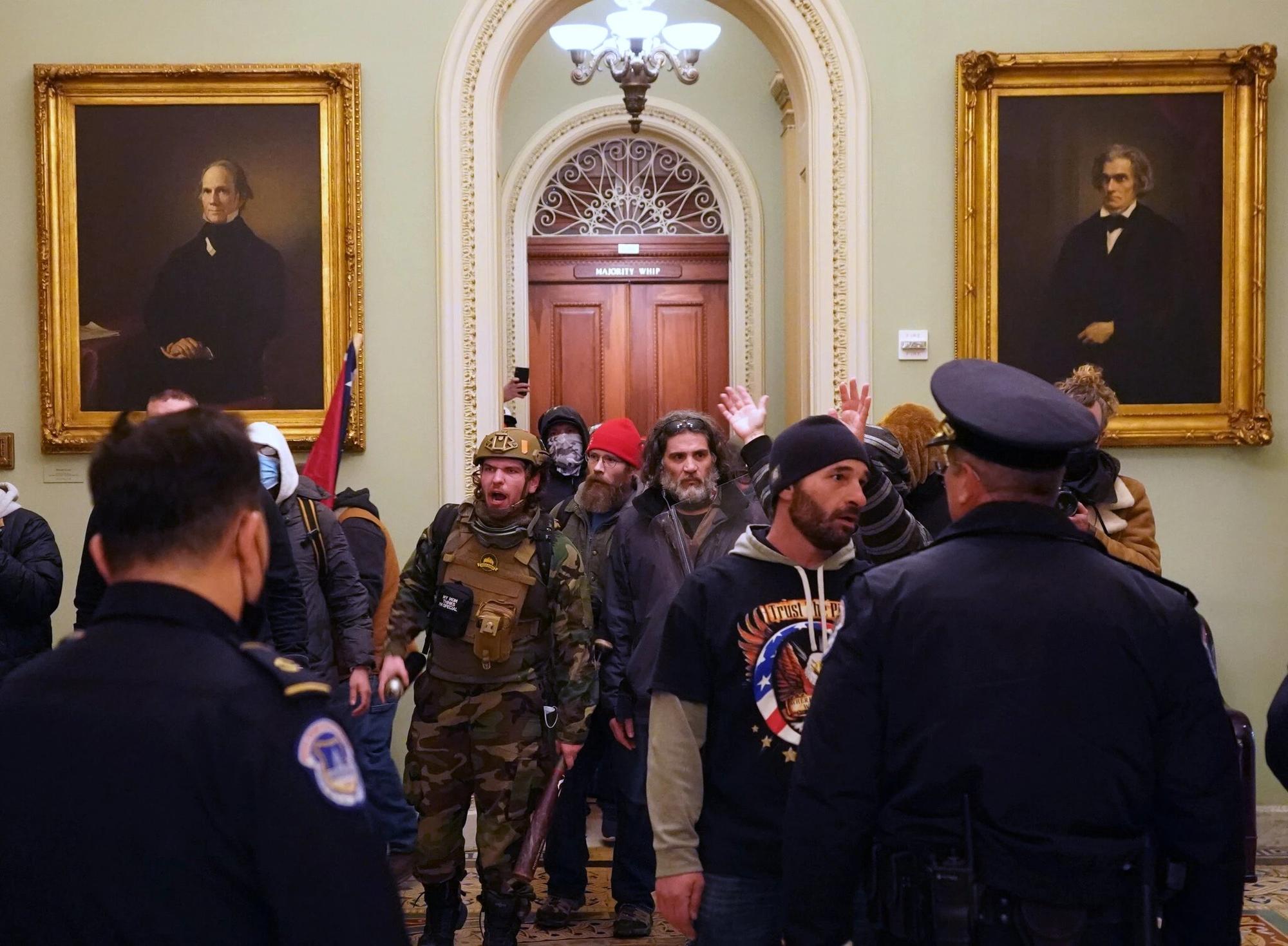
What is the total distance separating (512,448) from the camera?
15.0ft

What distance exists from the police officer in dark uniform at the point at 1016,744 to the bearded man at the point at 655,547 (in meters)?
2.49

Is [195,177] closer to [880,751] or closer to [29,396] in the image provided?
[29,396]

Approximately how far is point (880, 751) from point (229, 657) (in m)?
1.14

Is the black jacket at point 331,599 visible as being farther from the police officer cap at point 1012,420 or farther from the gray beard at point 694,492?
the police officer cap at point 1012,420

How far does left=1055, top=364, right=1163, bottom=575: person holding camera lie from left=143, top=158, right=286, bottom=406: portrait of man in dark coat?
3.52 meters

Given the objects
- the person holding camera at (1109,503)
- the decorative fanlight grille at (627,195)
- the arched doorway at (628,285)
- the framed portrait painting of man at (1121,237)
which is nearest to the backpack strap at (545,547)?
the person holding camera at (1109,503)

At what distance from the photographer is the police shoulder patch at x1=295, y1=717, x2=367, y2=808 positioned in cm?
145

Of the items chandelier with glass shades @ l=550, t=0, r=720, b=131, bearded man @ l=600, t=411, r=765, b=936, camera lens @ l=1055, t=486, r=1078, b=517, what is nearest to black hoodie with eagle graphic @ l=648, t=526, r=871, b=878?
camera lens @ l=1055, t=486, r=1078, b=517

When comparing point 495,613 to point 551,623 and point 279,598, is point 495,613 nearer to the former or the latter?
point 551,623

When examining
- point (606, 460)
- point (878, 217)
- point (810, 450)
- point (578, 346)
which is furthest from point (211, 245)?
point (578, 346)

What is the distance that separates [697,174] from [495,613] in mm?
7516

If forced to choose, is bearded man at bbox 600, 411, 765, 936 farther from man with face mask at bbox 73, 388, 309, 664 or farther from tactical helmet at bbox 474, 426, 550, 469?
man with face mask at bbox 73, 388, 309, 664

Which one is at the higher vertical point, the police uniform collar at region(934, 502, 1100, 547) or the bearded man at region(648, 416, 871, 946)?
the police uniform collar at region(934, 502, 1100, 547)

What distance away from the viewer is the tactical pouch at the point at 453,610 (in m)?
4.44
